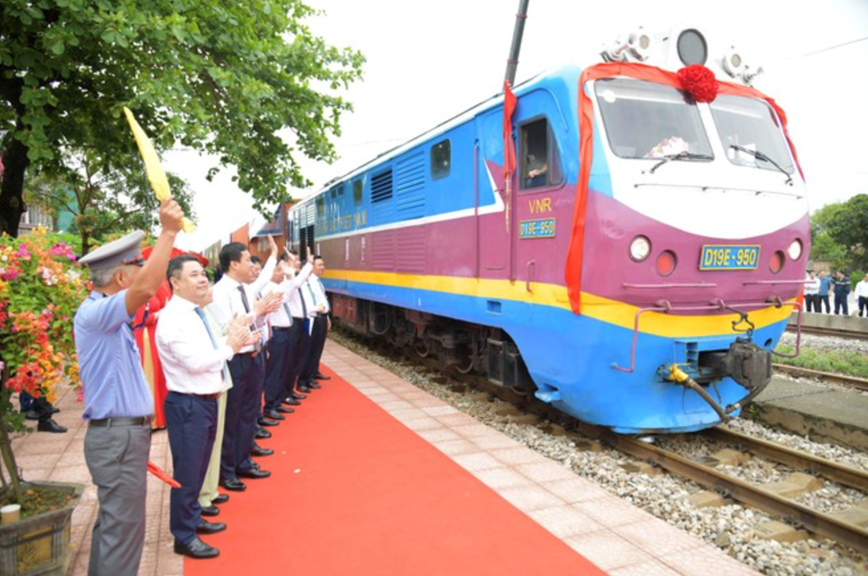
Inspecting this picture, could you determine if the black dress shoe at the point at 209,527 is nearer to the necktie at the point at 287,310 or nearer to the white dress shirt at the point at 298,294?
the necktie at the point at 287,310

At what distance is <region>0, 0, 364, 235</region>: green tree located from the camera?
617 centimetres

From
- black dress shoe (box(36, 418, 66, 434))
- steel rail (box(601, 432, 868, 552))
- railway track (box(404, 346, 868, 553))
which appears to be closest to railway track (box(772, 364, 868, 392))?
railway track (box(404, 346, 868, 553))

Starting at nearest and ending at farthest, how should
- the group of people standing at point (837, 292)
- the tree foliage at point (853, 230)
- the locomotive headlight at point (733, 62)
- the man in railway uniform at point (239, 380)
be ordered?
the man in railway uniform at point (239, 380)
the locomotive headlight at point (733, 62)
the group of people standing at point (837, 292)
the tree foliage at point (853, 230)

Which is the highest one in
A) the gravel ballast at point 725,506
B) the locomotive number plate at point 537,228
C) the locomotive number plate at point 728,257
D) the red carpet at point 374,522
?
the locomotive number plate at point 537,228

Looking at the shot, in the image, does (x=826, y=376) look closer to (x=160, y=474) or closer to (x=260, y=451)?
(x=260, y=451)

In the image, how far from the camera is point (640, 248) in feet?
15.8

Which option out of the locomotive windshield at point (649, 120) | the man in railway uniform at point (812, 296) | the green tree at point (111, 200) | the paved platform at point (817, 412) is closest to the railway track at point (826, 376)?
the paved platform at point (817, 412)

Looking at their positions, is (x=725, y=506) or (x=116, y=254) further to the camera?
(x=725, y=506)

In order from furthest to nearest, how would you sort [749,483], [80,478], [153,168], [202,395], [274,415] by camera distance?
[274,415]
[80,478]
[749,483]
[202,395]
[153,168]

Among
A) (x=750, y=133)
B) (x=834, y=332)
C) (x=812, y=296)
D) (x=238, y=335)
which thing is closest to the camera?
(x=238, y=335)

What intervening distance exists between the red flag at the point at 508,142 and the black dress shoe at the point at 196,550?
3719 mm

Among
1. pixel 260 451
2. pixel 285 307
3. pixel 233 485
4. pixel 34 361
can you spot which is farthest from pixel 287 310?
pixel 34 361

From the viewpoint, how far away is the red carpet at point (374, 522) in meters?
3.50

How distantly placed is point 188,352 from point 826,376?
8.80m
